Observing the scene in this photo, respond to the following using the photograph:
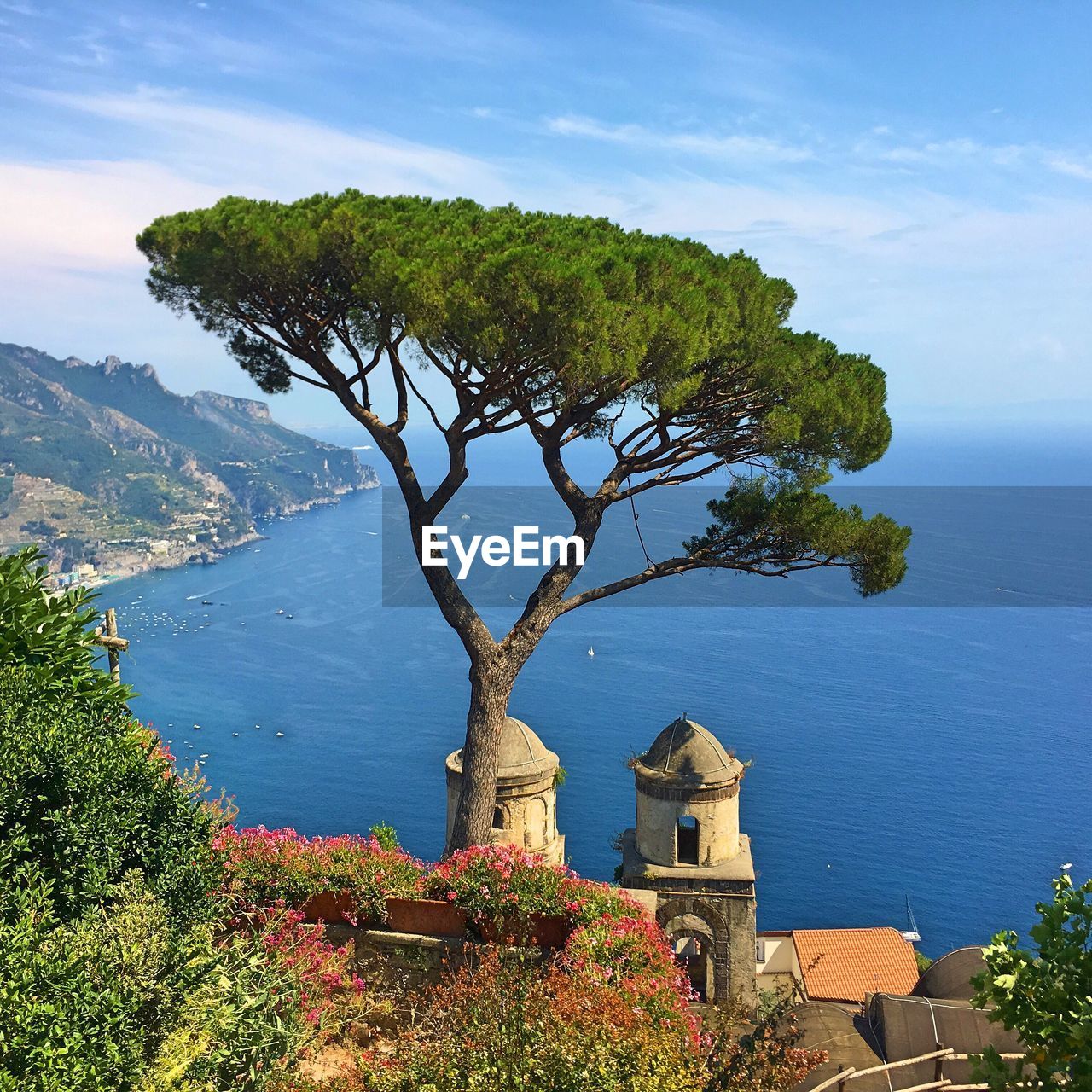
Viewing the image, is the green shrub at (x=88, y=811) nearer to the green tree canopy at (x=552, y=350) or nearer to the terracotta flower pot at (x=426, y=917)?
the terracotta flower pot at (x=426, y=917)

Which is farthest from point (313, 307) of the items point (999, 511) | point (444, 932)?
point (999, 511)

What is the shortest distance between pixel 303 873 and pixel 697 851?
255 inches

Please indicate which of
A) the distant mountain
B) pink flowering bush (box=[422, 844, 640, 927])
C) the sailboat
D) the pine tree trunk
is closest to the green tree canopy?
the pine tree trunk

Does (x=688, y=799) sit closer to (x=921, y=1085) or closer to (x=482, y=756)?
(x=482, y=756)

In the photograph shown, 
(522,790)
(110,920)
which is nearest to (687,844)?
(522,790)

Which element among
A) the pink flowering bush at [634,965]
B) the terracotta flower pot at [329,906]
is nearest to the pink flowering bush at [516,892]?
the pink flowering bush at [634,965]

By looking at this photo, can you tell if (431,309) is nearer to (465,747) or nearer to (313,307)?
(313,307)

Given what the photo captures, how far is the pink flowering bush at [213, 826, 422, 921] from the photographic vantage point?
8617 millimetres

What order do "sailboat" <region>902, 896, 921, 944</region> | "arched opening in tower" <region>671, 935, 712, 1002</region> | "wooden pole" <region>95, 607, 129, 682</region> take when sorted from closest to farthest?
1. "wooden pole" <region>95, 607, 129, 682</region>
2. "arched opening in tower" <region>671, 935, 712, 1002</region>
3. "sailboat" <region>902, 896, 921, 944</region>

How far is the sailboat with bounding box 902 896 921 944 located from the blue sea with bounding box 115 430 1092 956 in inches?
14.6

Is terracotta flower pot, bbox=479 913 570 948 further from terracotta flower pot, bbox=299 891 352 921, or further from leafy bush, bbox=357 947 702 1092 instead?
terracotta flower pot, bbox=299 891 352 921

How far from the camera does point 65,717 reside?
736 cm

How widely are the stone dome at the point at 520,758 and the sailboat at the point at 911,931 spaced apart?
28478 mm

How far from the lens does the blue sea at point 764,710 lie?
146 ft
